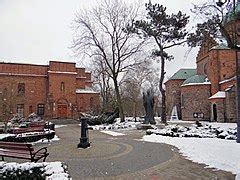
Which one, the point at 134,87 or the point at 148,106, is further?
the point at 134,87

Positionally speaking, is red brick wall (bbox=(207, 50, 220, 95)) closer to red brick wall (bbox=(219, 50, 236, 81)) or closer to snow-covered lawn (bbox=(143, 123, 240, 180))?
red brick wall (bbox=(219, 50, 236, 81))

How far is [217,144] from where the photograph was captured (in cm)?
1170

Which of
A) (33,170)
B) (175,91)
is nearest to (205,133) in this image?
(33,170)

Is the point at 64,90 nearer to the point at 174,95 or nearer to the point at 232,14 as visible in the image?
the point at 174,95

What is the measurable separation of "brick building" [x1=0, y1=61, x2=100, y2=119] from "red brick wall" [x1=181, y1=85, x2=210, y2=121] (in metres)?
15.6

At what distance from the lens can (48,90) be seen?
4378 centimetres

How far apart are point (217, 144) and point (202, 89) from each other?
31.0m

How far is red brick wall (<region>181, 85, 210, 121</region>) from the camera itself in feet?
134

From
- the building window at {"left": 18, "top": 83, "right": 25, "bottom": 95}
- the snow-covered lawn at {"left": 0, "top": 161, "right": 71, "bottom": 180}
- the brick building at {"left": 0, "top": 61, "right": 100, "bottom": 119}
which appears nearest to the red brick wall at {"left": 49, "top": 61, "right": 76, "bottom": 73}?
the brick building at {"left": 0, "top": 61, "right": 100, "bottom": 119}

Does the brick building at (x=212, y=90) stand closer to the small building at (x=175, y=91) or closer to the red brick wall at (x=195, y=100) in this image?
the red brick wall at (x=195, y=100)

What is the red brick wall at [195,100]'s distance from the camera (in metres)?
40.8

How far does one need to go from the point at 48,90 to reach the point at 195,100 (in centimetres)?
2539

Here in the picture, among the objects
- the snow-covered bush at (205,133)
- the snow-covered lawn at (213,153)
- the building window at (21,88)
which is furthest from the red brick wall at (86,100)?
the snow-covered lawn at (213,153)

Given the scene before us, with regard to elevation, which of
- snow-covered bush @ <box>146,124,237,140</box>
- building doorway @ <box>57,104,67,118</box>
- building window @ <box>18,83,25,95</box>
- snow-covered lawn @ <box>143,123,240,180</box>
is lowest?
snow-covered lawn @ <box>143,123,240,180</box>
